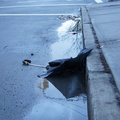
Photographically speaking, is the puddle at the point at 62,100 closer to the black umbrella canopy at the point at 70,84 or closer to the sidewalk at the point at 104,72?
the black umbrella canopy at the point at 70,84

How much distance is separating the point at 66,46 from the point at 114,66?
3.34 meters

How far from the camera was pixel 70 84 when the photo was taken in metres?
4.61

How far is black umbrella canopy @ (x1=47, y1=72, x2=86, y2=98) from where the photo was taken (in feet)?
14.3

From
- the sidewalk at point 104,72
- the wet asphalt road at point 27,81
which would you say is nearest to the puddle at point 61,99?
the wet asphalt road at point 27,81

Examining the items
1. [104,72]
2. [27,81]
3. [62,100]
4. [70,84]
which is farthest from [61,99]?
[27,81]

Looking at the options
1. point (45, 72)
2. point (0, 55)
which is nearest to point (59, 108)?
point (45, 72)

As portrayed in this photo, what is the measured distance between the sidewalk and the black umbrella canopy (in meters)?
0.48

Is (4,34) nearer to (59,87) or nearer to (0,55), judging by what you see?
(0,55)

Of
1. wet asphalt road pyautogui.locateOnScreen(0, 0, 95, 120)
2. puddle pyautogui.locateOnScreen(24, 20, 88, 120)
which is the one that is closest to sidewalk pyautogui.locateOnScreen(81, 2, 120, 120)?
puddle pyautogui.locateOnScreen(24, 20, 88, 120)

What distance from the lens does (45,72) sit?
523 centimetres

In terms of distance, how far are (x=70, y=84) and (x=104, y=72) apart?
3.08 feet

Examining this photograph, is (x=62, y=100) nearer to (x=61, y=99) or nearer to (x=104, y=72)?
(x=61, y=99)

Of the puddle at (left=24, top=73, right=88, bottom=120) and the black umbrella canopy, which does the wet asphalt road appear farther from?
the black umbrella canopy

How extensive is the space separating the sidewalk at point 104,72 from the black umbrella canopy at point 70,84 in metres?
0.48
